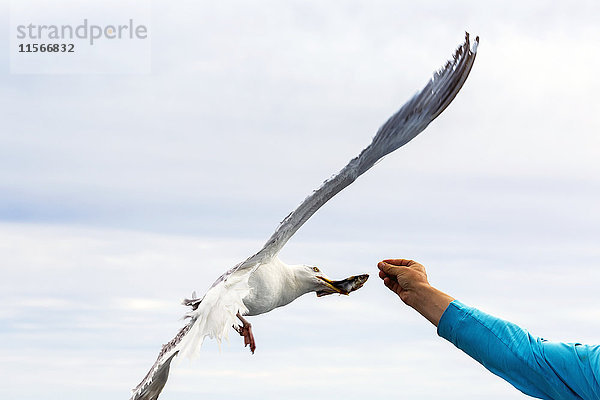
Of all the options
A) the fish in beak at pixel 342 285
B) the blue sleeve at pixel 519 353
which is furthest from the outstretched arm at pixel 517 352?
the fish in beak at pixel 342 285

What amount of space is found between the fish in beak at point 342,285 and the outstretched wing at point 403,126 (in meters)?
0.61

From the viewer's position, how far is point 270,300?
12.9 ft

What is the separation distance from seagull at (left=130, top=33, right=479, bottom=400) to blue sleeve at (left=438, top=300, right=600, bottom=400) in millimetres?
1263

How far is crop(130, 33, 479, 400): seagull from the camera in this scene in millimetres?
3096

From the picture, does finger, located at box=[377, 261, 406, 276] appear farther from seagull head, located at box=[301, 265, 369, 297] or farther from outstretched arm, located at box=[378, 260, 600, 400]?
seagull head, located at box=[301, 265, 369, 297]

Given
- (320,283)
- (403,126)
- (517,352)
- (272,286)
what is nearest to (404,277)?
(517,352)

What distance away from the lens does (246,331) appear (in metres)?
3.42

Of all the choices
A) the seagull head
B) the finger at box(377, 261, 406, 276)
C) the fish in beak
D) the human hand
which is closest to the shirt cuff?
the human hand

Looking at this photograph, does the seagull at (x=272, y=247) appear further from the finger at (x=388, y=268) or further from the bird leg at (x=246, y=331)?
the finger at (x=388, y=268)

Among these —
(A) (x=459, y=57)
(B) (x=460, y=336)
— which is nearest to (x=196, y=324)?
(B) (x=460, y=336)

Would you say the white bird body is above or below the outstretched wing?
below

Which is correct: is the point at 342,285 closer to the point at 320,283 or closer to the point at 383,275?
the point at 320,283

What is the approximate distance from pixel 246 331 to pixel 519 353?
1611 mm

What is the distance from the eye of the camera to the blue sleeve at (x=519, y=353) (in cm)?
211
